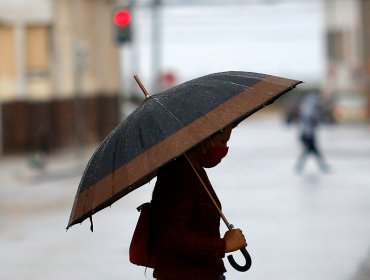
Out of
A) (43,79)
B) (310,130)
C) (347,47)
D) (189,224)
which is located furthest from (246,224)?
(347,47)

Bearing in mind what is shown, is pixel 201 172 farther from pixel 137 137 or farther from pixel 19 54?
pixel 19 54

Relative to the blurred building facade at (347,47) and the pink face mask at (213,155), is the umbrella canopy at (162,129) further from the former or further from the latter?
the blurred building facade at (347,47)

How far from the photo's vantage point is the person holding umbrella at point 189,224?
4727 millimetres

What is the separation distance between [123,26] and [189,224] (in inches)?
937

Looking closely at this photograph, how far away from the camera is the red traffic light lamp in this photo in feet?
92.4

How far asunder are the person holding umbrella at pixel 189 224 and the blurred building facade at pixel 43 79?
86.6ft

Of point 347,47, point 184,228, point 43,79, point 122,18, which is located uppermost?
point 122,18

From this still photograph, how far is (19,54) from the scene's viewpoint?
118 ft

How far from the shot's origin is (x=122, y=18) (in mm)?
28312

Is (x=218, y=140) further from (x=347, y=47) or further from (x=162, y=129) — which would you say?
(x=347, y=47)

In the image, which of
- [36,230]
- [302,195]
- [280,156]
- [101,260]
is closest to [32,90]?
[280,156]

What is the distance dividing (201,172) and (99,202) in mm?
442

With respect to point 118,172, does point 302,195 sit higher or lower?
lower

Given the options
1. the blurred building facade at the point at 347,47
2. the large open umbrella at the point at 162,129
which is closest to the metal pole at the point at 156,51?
the blurred building facade at the point at 347,47
